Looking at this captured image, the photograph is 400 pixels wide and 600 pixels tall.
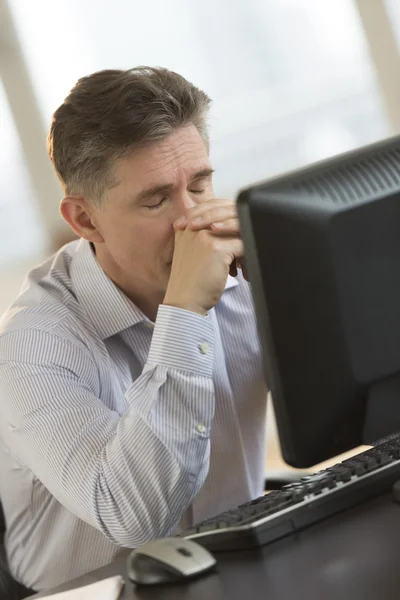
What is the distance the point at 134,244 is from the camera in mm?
1606

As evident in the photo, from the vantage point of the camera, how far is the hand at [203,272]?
1.38 metres

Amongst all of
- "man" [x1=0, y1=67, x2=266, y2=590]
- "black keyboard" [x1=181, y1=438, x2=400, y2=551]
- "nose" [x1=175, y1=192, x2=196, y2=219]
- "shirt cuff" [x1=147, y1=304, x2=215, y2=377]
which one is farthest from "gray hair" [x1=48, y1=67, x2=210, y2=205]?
"black keyboard" [x1=181, y1=438, x2=400, y2=551]

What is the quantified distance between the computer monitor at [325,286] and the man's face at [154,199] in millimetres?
733

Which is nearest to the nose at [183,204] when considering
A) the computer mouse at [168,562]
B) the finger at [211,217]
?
the finger at [211,217]

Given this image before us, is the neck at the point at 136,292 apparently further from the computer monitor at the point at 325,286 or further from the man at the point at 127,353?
the computer monitor at the point at 325,286

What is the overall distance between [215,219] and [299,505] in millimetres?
536

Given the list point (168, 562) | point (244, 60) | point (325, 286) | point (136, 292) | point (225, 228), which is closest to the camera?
point (325, 286)

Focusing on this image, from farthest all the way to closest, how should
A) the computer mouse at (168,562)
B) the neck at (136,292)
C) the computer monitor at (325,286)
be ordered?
the neck at (136,292), the computer mouse at (168,562), the computer monitor at (325,286)

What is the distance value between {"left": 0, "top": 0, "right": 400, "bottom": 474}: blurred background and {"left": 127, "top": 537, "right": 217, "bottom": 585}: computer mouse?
3.01 meters

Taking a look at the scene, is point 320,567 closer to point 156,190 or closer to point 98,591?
point 98,591

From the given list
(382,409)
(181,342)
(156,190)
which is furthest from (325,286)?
(156,190)

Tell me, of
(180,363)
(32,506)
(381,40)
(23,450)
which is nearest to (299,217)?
(180,363)

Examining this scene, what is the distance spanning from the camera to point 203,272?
1385mm

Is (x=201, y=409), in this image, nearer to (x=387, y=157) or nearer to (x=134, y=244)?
(x=134, y=244)
